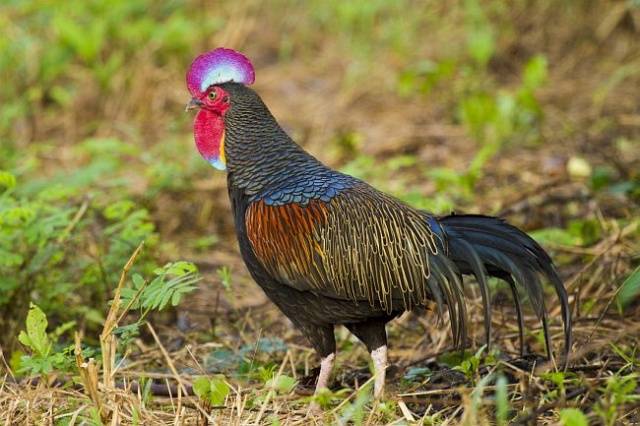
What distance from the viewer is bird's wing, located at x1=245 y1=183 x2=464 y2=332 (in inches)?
159

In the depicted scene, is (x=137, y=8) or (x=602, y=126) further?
(x=137, y=8)

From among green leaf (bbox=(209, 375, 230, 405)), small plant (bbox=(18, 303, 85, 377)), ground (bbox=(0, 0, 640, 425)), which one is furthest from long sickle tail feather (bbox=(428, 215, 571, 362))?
small plant (bbox=(18, 303, 85, 377))

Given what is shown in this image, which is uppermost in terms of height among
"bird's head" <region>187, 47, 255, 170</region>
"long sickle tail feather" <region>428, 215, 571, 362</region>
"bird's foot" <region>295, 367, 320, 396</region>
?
"bird's head" <region>187, 47, 255, 170</region>

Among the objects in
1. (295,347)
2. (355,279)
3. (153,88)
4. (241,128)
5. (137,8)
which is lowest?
(295,347)

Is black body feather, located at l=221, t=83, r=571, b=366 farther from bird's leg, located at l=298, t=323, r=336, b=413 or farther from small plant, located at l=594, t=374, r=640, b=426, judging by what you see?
small plant, located at l=594, t=374, r=640, b=426

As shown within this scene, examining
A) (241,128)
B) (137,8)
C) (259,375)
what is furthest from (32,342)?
(137,8)

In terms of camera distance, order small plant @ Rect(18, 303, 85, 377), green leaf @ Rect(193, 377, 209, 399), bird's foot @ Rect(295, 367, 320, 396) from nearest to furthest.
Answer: green leaf @ Rect(193, 377, 209, 399) < small plant @ Rect(18, 303, 85, 377) < bird's foot @ Rect(295, 367, 320, 396)

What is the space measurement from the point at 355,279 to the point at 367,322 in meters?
0.34

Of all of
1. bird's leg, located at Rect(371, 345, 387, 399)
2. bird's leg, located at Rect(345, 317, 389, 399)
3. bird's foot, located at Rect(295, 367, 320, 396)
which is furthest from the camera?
bird's foot, located at Rect(295, 367, 320, 396)

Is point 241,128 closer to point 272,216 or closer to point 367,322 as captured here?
point 272,216

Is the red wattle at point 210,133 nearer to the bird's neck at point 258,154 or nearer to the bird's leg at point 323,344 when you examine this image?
the bird's neck at point 258,154

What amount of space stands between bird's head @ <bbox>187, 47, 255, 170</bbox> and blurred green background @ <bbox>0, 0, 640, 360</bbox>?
4.00 feet

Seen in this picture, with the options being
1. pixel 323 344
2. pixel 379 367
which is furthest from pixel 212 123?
pixel 379 367

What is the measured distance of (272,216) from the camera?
412 cm
